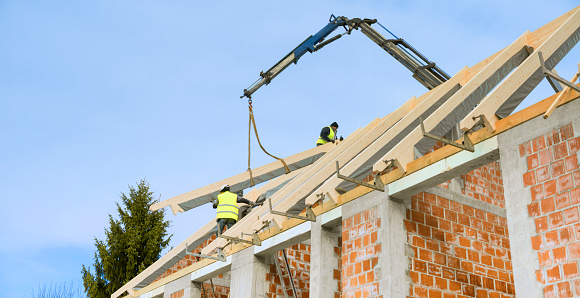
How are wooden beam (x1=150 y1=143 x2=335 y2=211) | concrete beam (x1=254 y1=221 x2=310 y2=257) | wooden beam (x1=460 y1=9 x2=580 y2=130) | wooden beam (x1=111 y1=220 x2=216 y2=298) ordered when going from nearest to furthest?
wooden beam (x1=460 y1=9 x2=580 y2=130) → concrete beam (x1=254 y1=221 x2=310 y2=257) → wooden beam (x1=111 y1=220 x2=216 y2=298) → wooden beam (x1=150 y1=143 x2=335 y2=211)

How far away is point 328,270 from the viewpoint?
9195mm

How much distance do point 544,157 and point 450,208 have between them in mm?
2532

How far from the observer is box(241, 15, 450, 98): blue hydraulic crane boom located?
14211 millimetres

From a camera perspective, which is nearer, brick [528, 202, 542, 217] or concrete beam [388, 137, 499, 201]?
brick [528, 202, 542, 217]

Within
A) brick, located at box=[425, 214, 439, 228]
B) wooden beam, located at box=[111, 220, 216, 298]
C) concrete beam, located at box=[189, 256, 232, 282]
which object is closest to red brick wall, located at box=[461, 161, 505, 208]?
brick, located at box=[425, 214, 439, 228]

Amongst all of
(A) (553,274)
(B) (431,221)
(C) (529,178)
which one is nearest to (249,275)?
(B) (431,221)

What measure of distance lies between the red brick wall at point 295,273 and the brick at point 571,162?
19.4 ft

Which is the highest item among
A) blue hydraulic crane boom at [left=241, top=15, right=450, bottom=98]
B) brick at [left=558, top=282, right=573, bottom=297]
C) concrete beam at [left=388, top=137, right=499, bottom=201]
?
blue hydraulic crane boom at [left=241, top=15, right=450, bottom=98]

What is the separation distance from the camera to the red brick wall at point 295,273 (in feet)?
36.0

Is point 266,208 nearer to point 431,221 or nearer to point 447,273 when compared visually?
point 431,221

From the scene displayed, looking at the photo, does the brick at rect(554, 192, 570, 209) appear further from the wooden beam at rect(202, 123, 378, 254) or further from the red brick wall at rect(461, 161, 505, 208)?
the wooden beam at rect(202, 123, 378, 254)

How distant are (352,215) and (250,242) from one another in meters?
2.48

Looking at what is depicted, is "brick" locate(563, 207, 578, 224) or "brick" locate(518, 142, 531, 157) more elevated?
"brick" locate(518, 142, 531, 157)

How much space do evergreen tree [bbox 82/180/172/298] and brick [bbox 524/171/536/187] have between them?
1928cm
